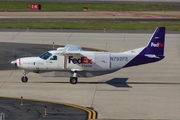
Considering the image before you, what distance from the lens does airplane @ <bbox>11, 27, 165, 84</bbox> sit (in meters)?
43.3

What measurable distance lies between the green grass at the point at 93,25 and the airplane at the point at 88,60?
29189mm

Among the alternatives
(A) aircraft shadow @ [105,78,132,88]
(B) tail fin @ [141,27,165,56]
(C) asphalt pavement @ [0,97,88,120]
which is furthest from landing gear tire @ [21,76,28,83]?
(B) tail fin @ [141,27,165,56]

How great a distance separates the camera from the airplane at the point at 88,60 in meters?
43.3

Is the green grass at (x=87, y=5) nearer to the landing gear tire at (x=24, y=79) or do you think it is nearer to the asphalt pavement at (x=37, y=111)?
the landing gear tire at (x=24, y=79)

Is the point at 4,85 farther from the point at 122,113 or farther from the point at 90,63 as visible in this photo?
the point at 122,113

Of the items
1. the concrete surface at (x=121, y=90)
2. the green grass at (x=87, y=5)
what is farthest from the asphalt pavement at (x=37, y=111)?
the green grass at (x=87, y=5)

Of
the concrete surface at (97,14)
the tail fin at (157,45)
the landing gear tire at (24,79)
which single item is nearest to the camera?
the tail fin at (157,45)

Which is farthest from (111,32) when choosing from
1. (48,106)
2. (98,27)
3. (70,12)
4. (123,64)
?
(48,106)

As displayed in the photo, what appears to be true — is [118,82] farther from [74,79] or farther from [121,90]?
[74,79]

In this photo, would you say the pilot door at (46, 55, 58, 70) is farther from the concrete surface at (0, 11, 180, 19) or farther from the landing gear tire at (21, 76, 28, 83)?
the concrete surface at (0, 11, 180, 19)

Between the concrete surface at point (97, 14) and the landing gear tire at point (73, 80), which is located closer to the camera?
the landing gear tire at point (73, 80)

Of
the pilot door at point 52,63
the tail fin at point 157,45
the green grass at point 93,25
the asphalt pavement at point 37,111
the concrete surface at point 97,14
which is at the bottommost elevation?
the asphalt pavement at point 37,111

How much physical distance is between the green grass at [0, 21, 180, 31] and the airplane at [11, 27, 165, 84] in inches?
1149

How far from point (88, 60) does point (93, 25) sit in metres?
32.0
